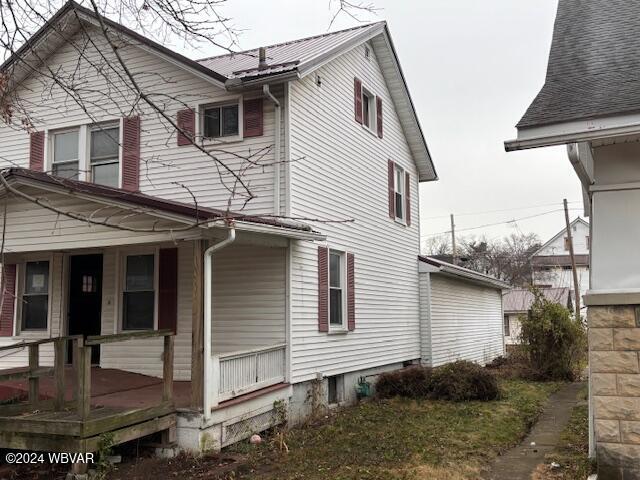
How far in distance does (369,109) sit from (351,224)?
3.47 meters

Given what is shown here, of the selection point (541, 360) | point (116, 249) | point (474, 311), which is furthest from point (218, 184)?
point (474, 311)

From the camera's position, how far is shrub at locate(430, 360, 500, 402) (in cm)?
1184

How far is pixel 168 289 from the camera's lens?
404 inches

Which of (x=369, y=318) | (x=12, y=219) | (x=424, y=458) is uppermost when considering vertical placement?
(x=12, y=219)

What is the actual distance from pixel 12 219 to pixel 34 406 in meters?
2.82

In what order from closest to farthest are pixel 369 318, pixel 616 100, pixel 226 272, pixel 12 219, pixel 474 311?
1. pixel 616 100
2. pixel 12 219
3. pixel 226 272
4. pixel 369 318
5. pixel 474 311

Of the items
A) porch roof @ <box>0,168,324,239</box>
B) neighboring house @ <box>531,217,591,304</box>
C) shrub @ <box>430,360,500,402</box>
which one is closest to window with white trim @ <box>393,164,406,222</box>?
shrub @ <box>430,360,500,402</box>

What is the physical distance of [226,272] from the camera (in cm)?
1013

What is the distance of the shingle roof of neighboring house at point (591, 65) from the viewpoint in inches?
199

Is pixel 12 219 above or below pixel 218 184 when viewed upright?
below

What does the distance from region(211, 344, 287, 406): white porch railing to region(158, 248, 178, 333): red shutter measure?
6.40 feet

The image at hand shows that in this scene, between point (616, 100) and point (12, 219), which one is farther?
point (12, 219)

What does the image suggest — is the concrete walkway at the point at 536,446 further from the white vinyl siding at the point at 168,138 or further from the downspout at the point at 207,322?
the white vinyl siding at the point at 168,138

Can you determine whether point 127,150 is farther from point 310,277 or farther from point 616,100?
point 616,100
